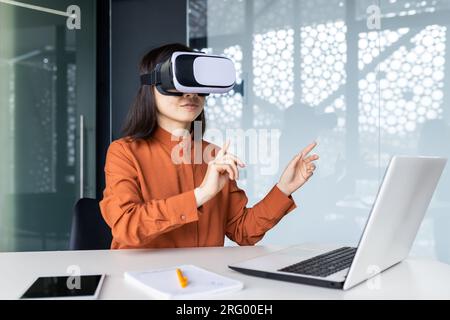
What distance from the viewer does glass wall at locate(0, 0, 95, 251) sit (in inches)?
125

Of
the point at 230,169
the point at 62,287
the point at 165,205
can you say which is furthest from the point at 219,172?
the point at 62,287

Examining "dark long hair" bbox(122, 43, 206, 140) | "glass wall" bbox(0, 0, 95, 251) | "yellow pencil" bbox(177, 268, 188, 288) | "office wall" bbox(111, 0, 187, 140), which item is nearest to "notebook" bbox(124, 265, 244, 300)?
"yellow pencil" bbox(177, 268, 188, 288)

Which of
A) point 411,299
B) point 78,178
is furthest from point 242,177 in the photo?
point 411,299

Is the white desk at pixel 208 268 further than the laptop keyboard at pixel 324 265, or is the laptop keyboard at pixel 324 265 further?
the laptop keyboard at pixel 324 265

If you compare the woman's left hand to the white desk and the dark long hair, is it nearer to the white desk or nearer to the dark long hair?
the white desk

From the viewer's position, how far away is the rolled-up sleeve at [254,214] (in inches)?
67.7

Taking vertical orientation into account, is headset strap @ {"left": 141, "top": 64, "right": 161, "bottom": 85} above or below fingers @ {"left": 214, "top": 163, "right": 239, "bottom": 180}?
above

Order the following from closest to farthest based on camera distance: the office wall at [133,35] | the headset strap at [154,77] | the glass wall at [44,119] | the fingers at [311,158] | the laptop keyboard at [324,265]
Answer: the laptop keyboard at [324,265], the headset strap at [154,77], the fingers at [311,158], the glass wall at [44,119], the office wall at [133,35]

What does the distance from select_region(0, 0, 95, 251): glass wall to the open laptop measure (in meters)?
2.30

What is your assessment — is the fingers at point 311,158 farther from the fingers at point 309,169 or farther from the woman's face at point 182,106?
the woman's face at point 182,106

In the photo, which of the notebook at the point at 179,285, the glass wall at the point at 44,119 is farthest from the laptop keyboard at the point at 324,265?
the glass wall at the point at 44,119

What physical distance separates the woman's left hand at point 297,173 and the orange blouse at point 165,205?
0.10ft

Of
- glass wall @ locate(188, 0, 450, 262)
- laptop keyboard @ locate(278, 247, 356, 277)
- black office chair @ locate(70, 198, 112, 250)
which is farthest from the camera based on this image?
glass wall @ locate(188, 0, 450, 262)
